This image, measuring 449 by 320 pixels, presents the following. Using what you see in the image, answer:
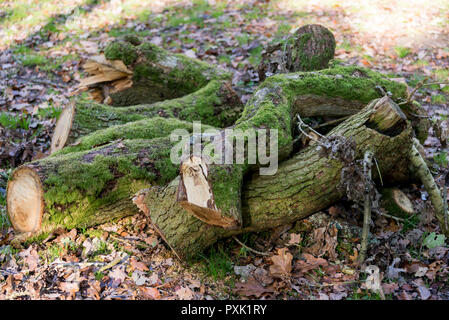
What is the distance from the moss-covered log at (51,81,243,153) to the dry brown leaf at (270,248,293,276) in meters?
2.09

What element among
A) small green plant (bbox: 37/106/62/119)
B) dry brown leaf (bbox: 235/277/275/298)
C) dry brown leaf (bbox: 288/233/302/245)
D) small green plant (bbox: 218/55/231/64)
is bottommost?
dry brown leaf (bbox: 288/233/302/245)

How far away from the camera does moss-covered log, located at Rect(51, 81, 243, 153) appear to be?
4.62 metres

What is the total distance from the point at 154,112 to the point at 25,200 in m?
1.98


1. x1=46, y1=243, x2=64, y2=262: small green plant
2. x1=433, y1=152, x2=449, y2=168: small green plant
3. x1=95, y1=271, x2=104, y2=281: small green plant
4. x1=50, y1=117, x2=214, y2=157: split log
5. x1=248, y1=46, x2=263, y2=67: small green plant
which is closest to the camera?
x1=95, y1=271, x2=104, y2=281: small green plant

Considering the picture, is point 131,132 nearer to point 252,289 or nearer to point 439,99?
point 252,289

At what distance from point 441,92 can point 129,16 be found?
687 centimetres

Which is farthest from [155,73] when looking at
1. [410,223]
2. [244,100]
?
[410,223]

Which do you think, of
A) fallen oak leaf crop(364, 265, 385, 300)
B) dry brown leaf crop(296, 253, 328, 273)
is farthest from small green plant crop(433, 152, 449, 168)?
dry brown leaf crop(296, 253, 328, 273)

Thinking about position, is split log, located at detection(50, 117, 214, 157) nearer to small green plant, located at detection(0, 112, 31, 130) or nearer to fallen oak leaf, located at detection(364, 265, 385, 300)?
small green plant, located at detection(0, 112, 31, 130)

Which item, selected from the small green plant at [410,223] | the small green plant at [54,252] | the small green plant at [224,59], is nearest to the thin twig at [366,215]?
the small green plant at [410,223]

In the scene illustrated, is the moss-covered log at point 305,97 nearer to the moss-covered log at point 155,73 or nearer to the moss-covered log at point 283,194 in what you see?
the moss-covered log at point 283,194

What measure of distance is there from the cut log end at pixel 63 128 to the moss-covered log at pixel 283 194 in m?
1.55

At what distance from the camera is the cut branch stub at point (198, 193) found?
307 cm
